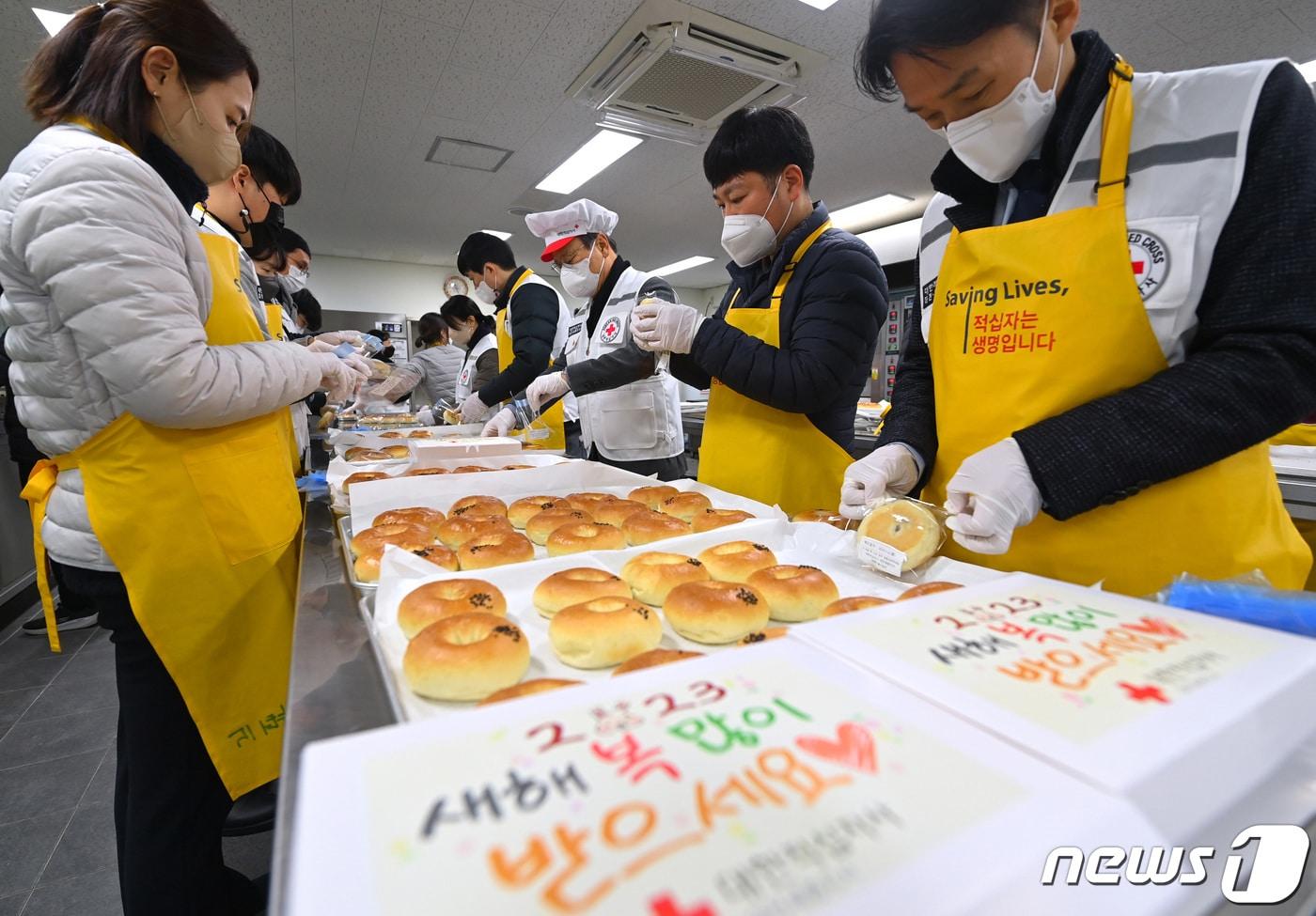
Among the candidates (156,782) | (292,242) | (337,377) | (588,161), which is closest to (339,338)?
(337,377)

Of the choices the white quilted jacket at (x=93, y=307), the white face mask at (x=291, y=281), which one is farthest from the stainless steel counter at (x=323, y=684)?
the white face mask at (x=291, y=281)

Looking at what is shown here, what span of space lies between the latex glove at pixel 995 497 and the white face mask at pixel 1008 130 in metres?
0.57

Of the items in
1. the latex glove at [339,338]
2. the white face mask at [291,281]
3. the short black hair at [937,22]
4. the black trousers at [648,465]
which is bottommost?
the black trousers at [648,465]

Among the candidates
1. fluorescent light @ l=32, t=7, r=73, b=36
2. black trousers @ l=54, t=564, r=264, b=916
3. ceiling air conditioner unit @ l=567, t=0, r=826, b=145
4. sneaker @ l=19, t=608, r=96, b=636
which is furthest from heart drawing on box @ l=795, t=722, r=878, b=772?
fluorescent light @ l=32, t=7, r=73, b=36

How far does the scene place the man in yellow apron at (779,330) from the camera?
1.59 meters

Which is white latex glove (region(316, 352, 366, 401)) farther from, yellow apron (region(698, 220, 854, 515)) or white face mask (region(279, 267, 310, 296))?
white face mask (region(279, 267, 310, 296))

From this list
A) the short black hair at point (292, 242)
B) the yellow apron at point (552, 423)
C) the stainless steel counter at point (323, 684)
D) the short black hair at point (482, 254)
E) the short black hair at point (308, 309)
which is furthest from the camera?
the short black hair at point (308, 309)

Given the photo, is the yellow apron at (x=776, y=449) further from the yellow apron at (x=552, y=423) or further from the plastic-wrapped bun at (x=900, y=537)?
the yellow apron at (x=552, y=423)

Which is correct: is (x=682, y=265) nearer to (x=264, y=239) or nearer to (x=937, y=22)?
(x=264, y=239)

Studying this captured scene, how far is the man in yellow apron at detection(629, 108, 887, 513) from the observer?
62.6 inches

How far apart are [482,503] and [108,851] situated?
201 centimetres

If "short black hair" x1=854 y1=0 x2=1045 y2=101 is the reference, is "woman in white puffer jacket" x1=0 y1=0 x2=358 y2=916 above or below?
below

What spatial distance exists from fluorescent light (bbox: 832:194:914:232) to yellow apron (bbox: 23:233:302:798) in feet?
24.6

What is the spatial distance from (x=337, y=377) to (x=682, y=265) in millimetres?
10448
